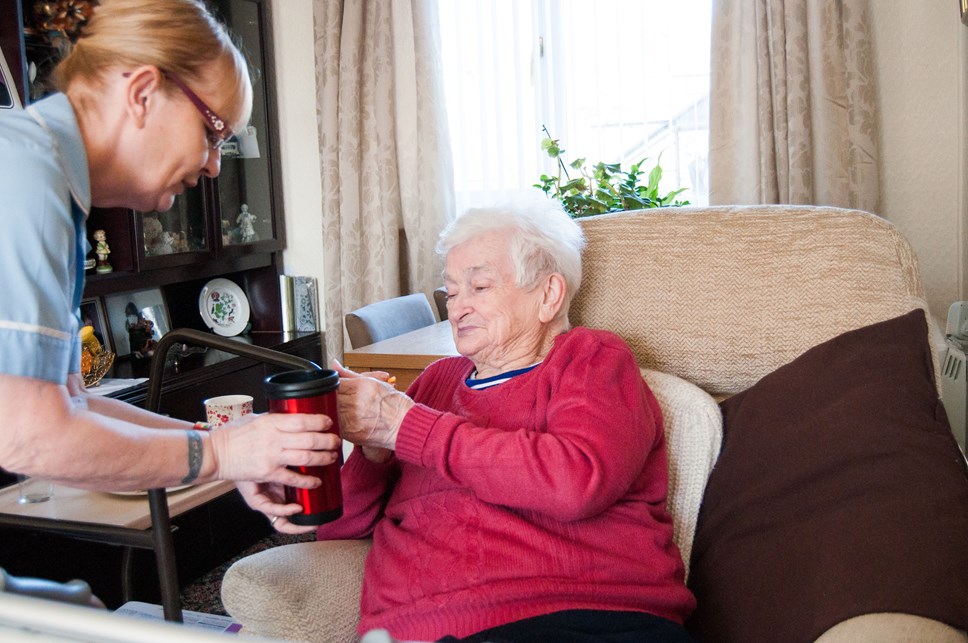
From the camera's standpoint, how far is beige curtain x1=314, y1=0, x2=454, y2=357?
11.5 ft

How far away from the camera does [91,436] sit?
3.06 feet

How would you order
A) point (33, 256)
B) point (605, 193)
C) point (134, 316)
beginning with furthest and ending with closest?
1. point (134, 316)
2. point (605, 193)
3. point (33, 256)

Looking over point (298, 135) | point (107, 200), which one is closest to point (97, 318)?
point (298, 135)

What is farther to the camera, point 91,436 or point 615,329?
point 615,329

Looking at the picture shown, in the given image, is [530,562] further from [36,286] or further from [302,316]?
[302,316]

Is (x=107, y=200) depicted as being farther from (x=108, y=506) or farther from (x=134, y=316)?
(x=134, y=316)

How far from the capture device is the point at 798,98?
9.83ft

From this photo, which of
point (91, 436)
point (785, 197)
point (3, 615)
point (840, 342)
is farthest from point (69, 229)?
point (785, 197)

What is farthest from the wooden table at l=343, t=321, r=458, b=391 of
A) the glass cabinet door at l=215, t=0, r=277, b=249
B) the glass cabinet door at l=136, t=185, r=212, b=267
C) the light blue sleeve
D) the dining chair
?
the glass cabinet door at l=215, t=0, r=277, b=249

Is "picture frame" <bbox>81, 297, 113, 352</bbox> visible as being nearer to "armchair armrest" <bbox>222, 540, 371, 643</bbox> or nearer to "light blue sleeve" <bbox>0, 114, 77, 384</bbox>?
"armchair armrest" <bbox>222, 540, 371, 643</bbox>

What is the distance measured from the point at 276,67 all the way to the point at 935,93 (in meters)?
2.56

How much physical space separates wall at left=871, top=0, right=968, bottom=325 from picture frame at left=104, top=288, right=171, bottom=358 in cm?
266

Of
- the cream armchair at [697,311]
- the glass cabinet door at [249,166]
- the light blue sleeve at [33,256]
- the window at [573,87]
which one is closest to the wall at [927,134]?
the window at [573,87]

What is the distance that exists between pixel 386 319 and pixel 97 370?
3.00ft
